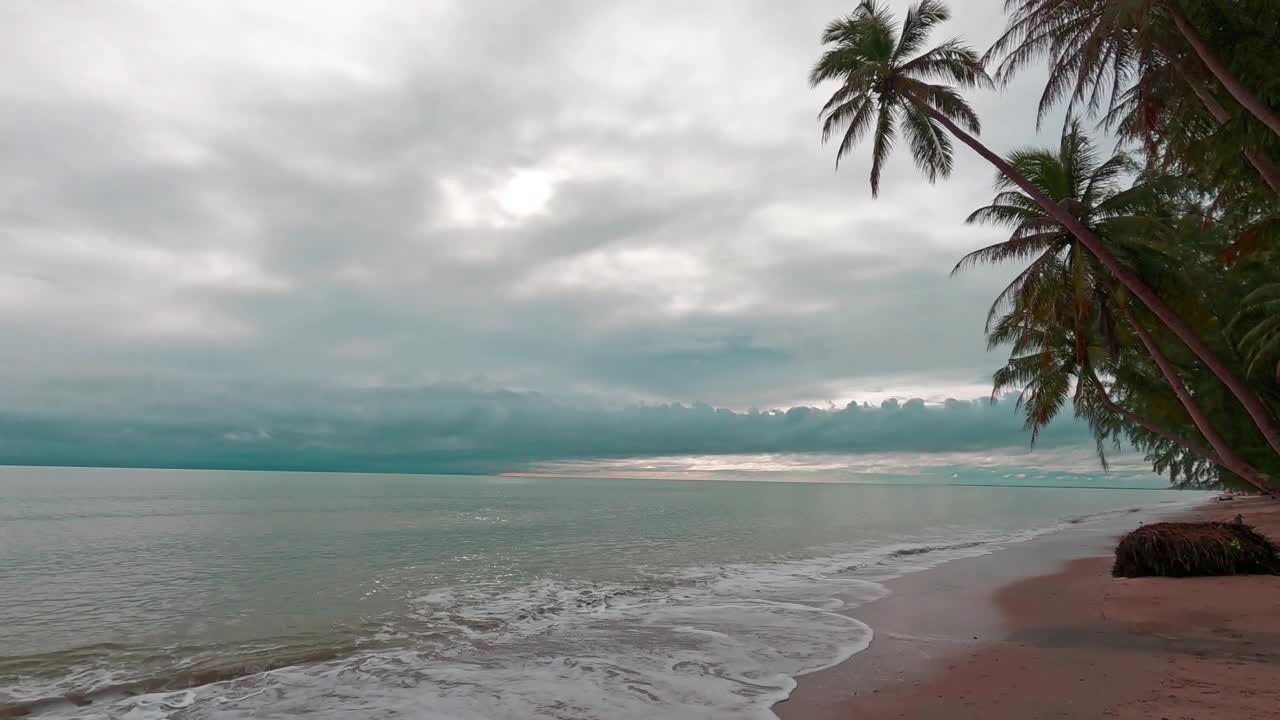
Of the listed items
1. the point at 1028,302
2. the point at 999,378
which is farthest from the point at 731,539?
the point at 1028,302

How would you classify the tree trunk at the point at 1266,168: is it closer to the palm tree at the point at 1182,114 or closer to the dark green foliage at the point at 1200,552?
the palm tree at the point at 1182,114

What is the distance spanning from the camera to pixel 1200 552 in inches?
556

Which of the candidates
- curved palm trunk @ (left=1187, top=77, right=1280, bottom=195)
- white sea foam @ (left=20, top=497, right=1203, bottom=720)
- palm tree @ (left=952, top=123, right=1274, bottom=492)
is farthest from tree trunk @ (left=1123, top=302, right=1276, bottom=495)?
white sea foam @ (left=20, top=497, right=1203, bottom=720)

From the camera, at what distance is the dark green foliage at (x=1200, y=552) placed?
14023 millimetres

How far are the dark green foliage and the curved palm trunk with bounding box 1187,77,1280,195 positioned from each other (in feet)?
23.5

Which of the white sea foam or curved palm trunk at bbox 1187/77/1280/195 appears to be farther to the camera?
curved palm trunk at bbox 1187/77/1280/195

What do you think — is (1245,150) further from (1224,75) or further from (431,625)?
(431,625)

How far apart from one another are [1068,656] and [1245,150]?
9.95 meters

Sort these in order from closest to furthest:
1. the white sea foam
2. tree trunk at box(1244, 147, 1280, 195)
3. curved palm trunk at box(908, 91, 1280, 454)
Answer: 1. the white sea foam
2. tree trunk at box(1244, 147, 1280, 195)
3. curved palm trunk at box(908, 91, 1280, 454)

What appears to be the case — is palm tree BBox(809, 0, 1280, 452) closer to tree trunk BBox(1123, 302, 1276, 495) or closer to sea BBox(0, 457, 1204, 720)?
tree trunk BBox(1123, 302, 1276, 495)

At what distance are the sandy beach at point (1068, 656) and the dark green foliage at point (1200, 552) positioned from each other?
628mm

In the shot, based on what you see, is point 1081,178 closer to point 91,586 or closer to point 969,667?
point 969,667

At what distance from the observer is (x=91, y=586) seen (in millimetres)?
18859

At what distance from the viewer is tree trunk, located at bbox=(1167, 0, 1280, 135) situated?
10.0 metres
